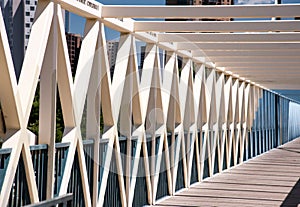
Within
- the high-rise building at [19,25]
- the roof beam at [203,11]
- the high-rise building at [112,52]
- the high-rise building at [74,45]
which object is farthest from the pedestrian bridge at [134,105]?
the high-rise building at [74,45]

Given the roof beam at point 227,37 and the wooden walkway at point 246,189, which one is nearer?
the roof beam at point 227,37

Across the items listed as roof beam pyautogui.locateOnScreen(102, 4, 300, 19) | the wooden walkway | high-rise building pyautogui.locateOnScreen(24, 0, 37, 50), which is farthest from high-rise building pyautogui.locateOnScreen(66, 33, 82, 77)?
the wooden walkway

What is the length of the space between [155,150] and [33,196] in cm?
491

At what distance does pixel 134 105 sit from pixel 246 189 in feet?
13.3

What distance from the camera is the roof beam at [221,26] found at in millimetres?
8852

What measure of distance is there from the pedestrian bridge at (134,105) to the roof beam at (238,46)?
0.07 feet

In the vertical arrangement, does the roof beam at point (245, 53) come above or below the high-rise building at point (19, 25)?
above

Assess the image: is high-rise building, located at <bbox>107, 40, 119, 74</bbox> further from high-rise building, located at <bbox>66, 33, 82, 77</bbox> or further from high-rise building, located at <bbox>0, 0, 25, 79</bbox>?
high-rise building, located at <bbox>0, 0, 25, 79</bbox>

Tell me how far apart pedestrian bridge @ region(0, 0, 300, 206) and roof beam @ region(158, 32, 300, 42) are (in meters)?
0.02

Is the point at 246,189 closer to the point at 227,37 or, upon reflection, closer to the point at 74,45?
the point at 227,37

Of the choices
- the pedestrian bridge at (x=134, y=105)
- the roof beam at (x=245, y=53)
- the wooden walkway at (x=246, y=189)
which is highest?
the roof beam at (x=245, y=53)

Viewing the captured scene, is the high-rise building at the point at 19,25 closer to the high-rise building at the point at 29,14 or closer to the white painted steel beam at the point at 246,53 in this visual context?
the high-rise building at the point at 29,14

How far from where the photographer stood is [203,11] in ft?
26.0

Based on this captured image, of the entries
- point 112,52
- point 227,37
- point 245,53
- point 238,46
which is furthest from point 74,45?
point 245,53
